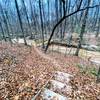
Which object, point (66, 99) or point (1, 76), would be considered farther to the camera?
point (1, 76)

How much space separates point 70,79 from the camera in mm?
5793

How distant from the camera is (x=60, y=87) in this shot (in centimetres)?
500

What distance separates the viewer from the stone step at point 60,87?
15.7ft

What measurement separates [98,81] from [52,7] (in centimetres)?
2623

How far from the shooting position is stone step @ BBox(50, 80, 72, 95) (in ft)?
15.7

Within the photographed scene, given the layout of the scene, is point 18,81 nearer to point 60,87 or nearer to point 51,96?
point 51,96

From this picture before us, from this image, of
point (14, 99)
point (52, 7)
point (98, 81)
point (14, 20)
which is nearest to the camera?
point (14, 99)

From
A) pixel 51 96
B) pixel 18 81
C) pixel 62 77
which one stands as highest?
pixel 18 81

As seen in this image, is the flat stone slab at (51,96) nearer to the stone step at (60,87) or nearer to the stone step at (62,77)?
the stone step at (60,87)

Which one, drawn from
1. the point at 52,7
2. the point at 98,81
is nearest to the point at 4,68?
the point at 98,81

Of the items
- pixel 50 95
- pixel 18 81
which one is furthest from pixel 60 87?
pixel 18 81

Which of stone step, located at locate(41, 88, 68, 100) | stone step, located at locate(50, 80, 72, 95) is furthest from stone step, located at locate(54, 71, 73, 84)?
stone step, located at locate(41, 88, 68, 100)

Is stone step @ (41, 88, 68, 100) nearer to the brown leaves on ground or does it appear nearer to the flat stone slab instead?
the flat stone slab

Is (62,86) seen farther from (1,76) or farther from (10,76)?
(1,76)
